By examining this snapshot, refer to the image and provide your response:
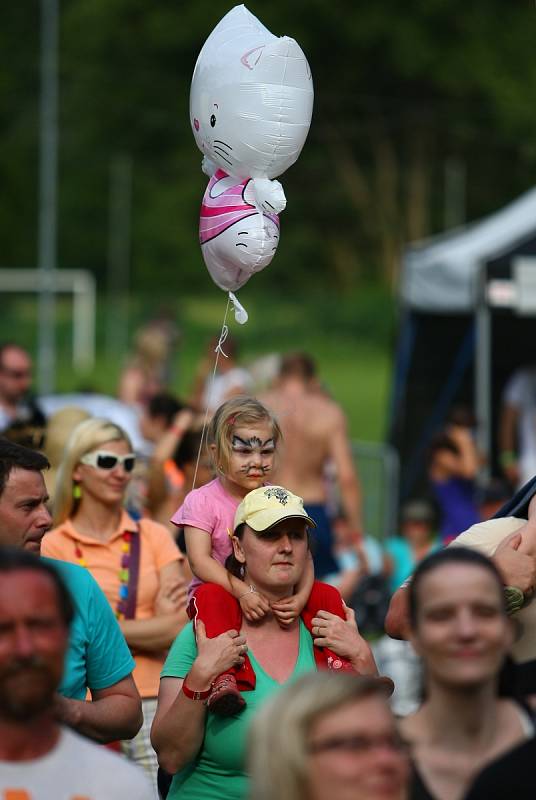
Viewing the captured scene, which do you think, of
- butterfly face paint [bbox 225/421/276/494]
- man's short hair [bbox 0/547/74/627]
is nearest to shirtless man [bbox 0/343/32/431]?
butterfly face paint [bbox 225/421/276/494]

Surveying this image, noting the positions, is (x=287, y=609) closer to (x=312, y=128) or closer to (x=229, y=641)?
(x=229, y=641)

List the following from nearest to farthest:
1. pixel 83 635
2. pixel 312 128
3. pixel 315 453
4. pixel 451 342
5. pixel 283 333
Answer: pixel 83 635 < pixel 315 453 < pixel 451 342 < pixel 283 333 < pixel 312 128

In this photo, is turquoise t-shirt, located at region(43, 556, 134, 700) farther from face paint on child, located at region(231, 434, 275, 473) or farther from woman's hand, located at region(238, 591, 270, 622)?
face paint on child, located at region(231, 434, 275, 473)

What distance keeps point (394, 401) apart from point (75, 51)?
39081 millimetres

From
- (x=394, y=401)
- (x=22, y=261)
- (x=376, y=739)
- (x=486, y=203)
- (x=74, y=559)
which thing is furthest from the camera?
(x=486, y=203)

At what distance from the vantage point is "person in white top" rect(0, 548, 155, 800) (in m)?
3.07

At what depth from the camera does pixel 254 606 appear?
4.26m

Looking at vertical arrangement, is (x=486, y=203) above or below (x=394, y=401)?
above

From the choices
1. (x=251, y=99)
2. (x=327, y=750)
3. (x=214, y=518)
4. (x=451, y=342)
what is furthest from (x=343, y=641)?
(x=451, y=342)

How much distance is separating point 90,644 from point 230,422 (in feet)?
3.57

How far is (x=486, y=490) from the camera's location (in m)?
10.7

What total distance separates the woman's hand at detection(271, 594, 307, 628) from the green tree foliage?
43964 mm

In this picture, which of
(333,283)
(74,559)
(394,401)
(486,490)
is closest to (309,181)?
(333,283)

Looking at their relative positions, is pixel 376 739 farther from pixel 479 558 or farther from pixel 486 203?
pixel 486 203
